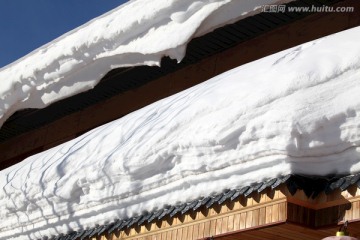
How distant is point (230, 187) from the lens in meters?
3.88

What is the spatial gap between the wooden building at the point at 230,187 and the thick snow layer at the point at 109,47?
40 cm

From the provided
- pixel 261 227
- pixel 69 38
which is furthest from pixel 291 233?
pixel 69 38

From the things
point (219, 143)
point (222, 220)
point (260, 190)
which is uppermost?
point (219, 143)

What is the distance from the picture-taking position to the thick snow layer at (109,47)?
221 inches

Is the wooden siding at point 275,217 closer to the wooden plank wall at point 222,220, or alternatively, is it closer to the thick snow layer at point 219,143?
the wooden plank wall at point 222,220

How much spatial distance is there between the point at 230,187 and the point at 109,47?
3.01m

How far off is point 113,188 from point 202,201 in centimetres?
94

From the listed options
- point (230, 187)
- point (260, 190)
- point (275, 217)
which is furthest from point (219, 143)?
point (275, 217)

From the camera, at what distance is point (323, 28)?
5.84 meters

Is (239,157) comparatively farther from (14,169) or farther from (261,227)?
(14,169)

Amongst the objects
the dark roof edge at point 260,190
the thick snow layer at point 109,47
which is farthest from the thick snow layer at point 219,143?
the thick snow layer at point 109,47

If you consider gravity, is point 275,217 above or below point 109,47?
below

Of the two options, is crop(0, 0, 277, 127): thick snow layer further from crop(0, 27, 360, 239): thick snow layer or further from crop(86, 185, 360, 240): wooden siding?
crop(86, 185, 360, 240): wooden siding

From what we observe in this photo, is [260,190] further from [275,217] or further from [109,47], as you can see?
[109,47]
